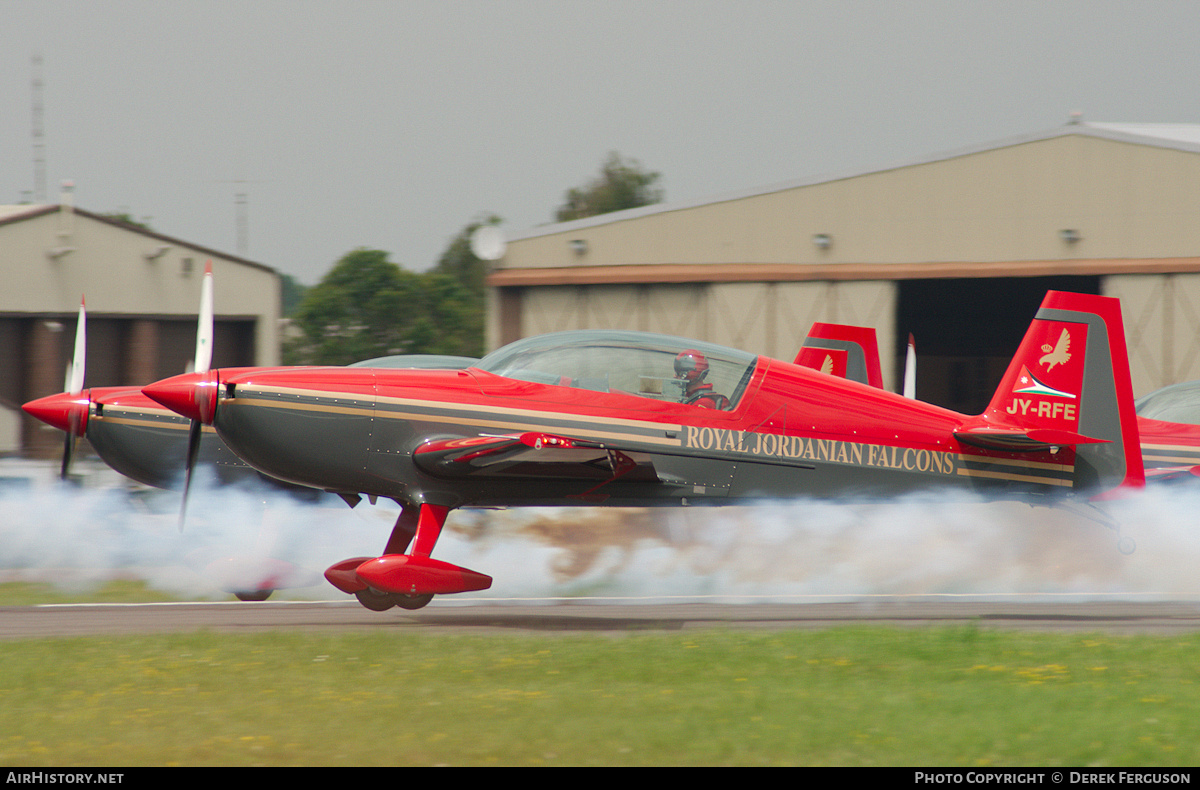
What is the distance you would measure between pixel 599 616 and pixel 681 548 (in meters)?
1.85

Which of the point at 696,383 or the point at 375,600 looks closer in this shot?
the point at 696,383

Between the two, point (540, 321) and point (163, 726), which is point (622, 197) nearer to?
point (540, 321)

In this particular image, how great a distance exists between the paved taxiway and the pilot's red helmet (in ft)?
6.06

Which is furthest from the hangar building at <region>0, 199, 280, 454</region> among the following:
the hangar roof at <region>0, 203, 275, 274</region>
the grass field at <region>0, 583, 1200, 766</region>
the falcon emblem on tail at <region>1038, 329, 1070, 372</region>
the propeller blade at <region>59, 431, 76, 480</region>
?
the falcon emblem on tail at <region>1038, 329, 1070, 372</region>

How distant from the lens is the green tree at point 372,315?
146 feet

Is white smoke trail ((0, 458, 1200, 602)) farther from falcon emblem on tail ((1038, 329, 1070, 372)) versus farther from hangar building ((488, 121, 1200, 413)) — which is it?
hangar building ((488, 121, 1200, 413))

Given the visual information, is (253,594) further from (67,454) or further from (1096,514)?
(1096,514)

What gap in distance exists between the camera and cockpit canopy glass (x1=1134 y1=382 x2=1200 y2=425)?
11336 mm

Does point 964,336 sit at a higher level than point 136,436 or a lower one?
higher

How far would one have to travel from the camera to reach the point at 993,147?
60.9ft

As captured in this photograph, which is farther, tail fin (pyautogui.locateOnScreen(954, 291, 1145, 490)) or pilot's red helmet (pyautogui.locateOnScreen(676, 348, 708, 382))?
tail fin (pyautogui.locateOnScreen(954, 291, 1145, 490))

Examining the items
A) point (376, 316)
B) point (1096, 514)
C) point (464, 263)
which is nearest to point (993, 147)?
point (1096, 514)

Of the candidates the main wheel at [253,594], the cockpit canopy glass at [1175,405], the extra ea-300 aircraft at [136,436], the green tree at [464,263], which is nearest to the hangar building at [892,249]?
the cockpit canopy glass at [1175,405]

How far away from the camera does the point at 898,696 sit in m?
5.69
